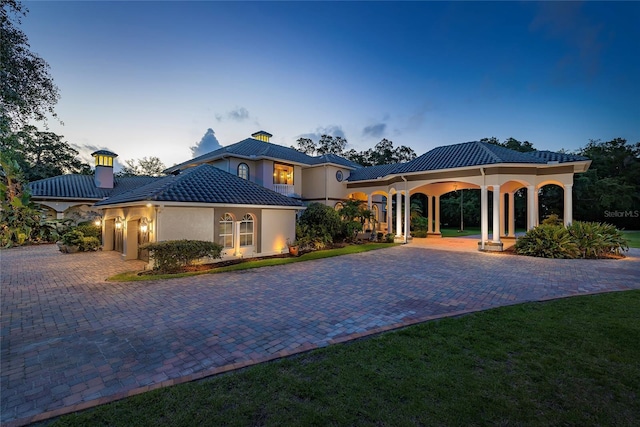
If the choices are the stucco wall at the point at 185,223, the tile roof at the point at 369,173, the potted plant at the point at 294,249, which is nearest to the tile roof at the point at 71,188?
the stucco wall at the point at 185,223

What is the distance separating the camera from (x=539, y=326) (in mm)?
4816

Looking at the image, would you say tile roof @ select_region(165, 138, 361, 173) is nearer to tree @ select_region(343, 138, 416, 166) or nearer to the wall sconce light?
the wall sconce light

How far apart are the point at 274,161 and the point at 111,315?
1564 cm

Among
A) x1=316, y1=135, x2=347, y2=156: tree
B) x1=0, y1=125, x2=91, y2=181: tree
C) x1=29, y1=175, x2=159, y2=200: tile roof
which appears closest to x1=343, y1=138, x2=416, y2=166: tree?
x1=316, y1=135, x2=347, y2=156: tree

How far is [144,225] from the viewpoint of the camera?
1206 centimetres

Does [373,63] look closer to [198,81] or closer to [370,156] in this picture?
[198,81]

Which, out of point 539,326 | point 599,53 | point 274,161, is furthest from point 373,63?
point 539,326

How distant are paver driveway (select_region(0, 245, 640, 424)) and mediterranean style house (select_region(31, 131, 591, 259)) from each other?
10.5 feet

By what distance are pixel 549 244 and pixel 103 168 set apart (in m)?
32.3

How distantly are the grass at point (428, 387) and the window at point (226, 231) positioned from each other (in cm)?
976

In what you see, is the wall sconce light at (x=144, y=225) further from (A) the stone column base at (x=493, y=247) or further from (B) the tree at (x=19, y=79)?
(A) the stone column base at (x=493, y=247)

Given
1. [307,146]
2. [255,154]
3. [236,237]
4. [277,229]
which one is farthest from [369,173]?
[307,146]

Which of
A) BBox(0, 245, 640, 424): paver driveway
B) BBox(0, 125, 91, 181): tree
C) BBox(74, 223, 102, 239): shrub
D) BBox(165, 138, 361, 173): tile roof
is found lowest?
BBox(0, 245, 640, 424): paver driveway

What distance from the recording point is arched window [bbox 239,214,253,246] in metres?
13.4
